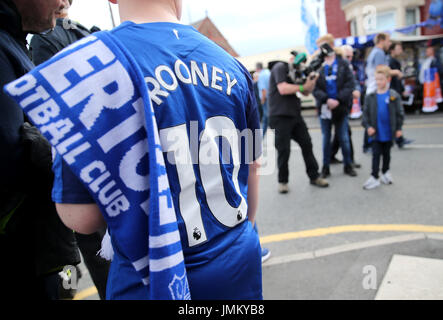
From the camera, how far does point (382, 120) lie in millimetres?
4410

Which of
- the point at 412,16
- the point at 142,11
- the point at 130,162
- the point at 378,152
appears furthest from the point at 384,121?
the point at 412,16

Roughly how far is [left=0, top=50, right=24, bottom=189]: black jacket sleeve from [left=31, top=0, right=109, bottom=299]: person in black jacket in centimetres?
70

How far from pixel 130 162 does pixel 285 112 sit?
3.82 meters

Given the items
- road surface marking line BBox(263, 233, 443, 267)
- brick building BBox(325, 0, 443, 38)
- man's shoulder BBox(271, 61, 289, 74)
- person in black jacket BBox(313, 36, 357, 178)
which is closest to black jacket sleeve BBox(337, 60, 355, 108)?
person in black jacket BBox(313, 36, 357, 178)

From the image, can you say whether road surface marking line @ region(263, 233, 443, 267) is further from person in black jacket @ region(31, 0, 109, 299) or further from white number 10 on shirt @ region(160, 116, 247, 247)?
white number 10 on shirt @ region(160, 116, 247, 247)

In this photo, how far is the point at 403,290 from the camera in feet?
7.68

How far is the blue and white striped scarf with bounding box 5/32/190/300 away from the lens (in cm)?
79

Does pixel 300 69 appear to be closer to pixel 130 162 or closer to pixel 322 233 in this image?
pixel 322 233

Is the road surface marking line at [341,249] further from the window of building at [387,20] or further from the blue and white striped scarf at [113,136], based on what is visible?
the window of building at [387,20]

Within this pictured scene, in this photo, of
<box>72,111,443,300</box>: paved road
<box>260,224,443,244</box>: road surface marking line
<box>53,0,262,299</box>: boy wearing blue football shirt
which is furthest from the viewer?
<box>260,224,443,244</box>: road surface marking line

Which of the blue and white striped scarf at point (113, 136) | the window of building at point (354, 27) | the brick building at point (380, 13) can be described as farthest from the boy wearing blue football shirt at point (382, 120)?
the window of building at point (354, 27)

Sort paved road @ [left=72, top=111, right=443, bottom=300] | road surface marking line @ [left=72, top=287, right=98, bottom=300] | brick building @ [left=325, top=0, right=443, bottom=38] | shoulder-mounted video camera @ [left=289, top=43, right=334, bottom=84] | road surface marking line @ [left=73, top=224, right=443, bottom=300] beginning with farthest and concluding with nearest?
1. brick building @ [left=325, top=0, right=443, bottom=38]
2. shoulder-mounted video camera @ [left=289, top=43, right=334, bottom=84]
3. road surface marking line @ [left=73, top=224, right=443, bottom=300]
4. road surface marking line @ [left=72, top=287, right=98, bottom=300]
5. paved road @ [left=72, top=111, right=443, bottom=300]

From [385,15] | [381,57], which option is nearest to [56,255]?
[381,57]

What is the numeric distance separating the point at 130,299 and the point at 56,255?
20.1 inches
